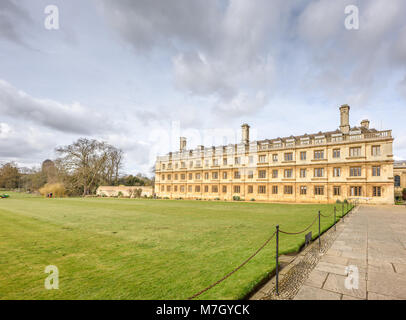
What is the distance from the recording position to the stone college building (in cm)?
2622

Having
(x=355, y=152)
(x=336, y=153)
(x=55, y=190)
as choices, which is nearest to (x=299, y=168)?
(x=336, y=153)

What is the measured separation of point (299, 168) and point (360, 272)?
30300mm

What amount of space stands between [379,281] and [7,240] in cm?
1154

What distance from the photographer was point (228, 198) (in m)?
39.8

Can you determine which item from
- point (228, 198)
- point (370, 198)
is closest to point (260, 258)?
point (370, 198)

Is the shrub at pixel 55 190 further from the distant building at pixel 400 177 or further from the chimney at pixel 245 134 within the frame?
the distant building at pixel 400 177

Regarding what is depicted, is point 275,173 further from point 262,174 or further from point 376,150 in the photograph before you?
point 376,150

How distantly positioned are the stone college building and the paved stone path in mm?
23947

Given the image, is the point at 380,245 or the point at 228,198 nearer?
the point at 380,245

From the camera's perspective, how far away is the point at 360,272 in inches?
181

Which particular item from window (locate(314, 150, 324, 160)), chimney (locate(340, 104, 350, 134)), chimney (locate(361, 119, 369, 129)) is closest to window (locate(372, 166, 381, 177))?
window (locate(314, 150, 324, 160))

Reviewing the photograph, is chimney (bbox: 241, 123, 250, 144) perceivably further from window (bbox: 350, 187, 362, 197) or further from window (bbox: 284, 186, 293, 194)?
window (bbox: 350, 187, 362, 197)

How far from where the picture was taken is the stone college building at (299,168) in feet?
86.0
